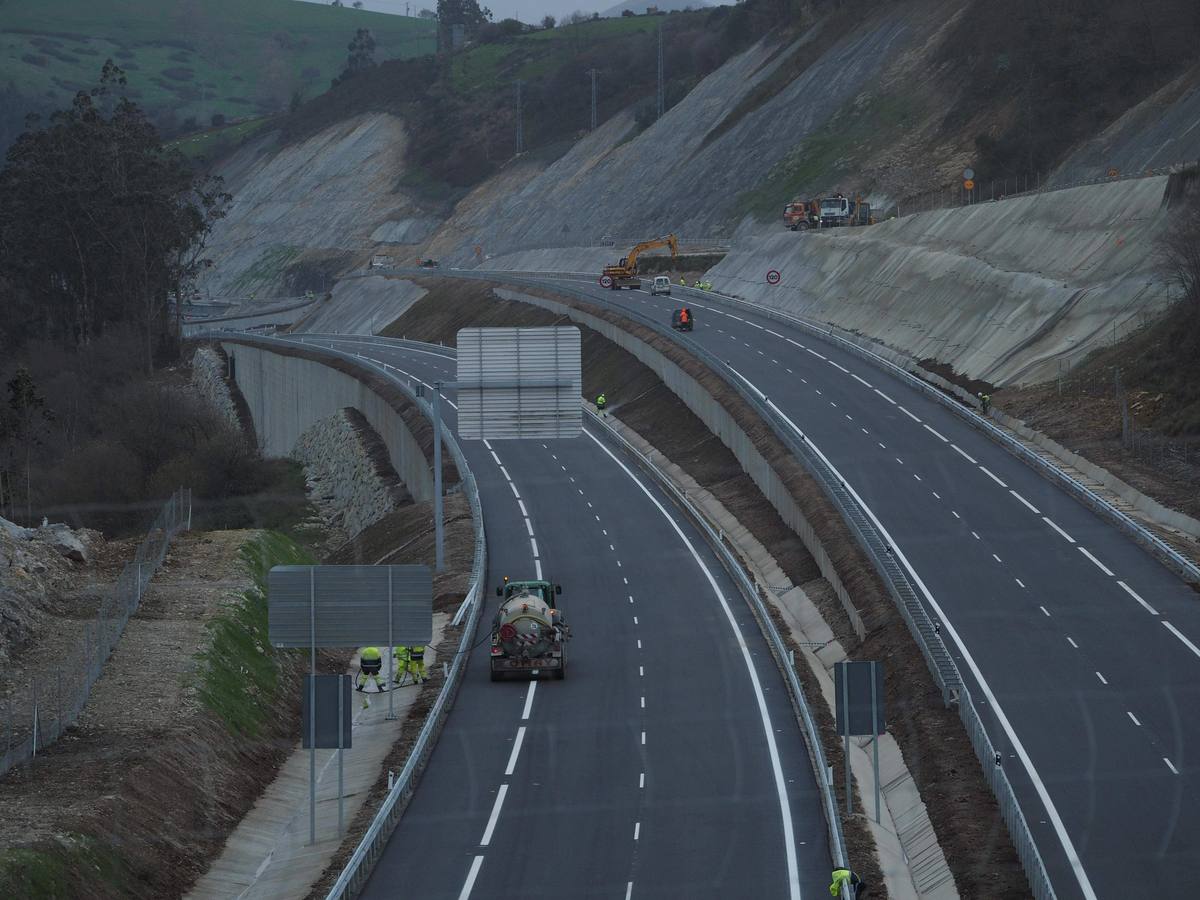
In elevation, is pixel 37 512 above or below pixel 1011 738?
above

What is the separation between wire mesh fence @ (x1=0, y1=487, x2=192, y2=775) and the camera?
2547 centimetres

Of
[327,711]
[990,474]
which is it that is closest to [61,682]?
[327,711]

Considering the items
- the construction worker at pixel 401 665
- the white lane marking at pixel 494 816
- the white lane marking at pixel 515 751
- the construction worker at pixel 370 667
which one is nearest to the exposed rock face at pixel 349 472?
the construction worker at pixel 401 665

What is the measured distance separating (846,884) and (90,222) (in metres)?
91.8

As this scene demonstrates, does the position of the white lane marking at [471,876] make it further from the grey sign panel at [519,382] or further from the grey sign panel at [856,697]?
the grey sign panel at [519,382]

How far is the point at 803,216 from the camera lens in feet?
349

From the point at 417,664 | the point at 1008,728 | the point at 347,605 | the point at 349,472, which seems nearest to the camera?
the point at 347,605

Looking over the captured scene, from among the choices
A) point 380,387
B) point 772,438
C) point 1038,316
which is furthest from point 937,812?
point 380,387

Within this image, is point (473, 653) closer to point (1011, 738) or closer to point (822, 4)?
point (1011, 738)

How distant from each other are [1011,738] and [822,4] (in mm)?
123871

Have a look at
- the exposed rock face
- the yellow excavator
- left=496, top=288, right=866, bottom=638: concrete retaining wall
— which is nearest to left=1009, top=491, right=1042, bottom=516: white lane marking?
left=496, top=288, right=866, bottom=638: concrete retaining wall

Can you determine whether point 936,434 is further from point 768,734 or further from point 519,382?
point 768,734

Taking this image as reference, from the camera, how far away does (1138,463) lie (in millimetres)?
50562

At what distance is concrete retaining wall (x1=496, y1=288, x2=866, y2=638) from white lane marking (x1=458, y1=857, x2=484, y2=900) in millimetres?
17284
